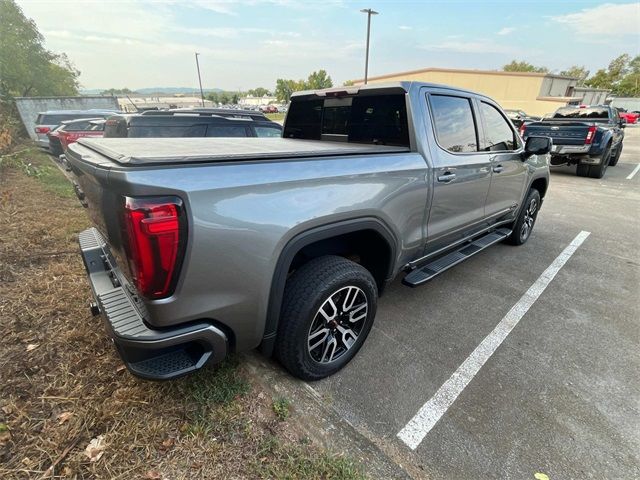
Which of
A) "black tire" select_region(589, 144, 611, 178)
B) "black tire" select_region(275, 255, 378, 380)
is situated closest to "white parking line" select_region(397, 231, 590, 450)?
"black tire" select_region(275, 255, 378, 380)

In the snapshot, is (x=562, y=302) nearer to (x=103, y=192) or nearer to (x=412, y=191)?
(x=412, y=191)

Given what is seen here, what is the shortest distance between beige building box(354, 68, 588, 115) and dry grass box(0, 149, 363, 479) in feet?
150

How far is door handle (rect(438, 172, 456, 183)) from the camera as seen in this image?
2.73 m

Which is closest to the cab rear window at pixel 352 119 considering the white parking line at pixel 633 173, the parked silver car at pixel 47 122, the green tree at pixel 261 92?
the parked silver car at pixel 47 122

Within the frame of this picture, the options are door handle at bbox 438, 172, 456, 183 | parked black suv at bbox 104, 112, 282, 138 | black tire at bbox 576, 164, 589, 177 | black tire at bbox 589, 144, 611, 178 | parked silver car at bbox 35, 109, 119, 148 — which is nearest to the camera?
door handle at bbox 438, 172, 456, 183

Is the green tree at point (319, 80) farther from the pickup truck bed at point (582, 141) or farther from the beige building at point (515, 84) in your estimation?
the pickup truck bed at point (582, 141)

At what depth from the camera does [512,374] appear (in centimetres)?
245

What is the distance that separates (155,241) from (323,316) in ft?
3.78

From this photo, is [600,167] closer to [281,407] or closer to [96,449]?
[281,407]

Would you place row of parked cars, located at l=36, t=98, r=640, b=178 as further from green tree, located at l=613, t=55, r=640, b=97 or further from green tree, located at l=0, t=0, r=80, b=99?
green tree, located at l=613, t=55, r=640, b=97

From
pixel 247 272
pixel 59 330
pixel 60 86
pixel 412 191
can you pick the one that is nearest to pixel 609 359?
pixel 412 191

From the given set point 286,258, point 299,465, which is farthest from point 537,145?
point 299,465

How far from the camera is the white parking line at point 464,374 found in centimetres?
199

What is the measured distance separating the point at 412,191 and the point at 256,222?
52.4 inches
